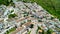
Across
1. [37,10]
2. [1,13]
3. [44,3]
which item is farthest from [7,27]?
[44,3]

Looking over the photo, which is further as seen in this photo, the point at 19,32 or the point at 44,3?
the point at 44,3

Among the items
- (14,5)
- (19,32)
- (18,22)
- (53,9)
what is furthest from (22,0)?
(19,32)

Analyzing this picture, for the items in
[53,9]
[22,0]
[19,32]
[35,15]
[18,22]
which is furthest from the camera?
[22,0]

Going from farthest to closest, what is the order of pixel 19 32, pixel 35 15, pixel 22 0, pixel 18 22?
pixel 22 0 → pixel 35 15 → pixel 18 22 → pixel 19 32

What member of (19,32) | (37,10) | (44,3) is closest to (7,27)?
(19,32)

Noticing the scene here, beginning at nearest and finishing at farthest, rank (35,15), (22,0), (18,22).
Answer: (18,22) < (35,15) < (22,0)

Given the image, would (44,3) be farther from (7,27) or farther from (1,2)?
(7,27)

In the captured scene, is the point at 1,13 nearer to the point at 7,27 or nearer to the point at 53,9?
the point at 7,27

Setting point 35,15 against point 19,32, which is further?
point 35,15
